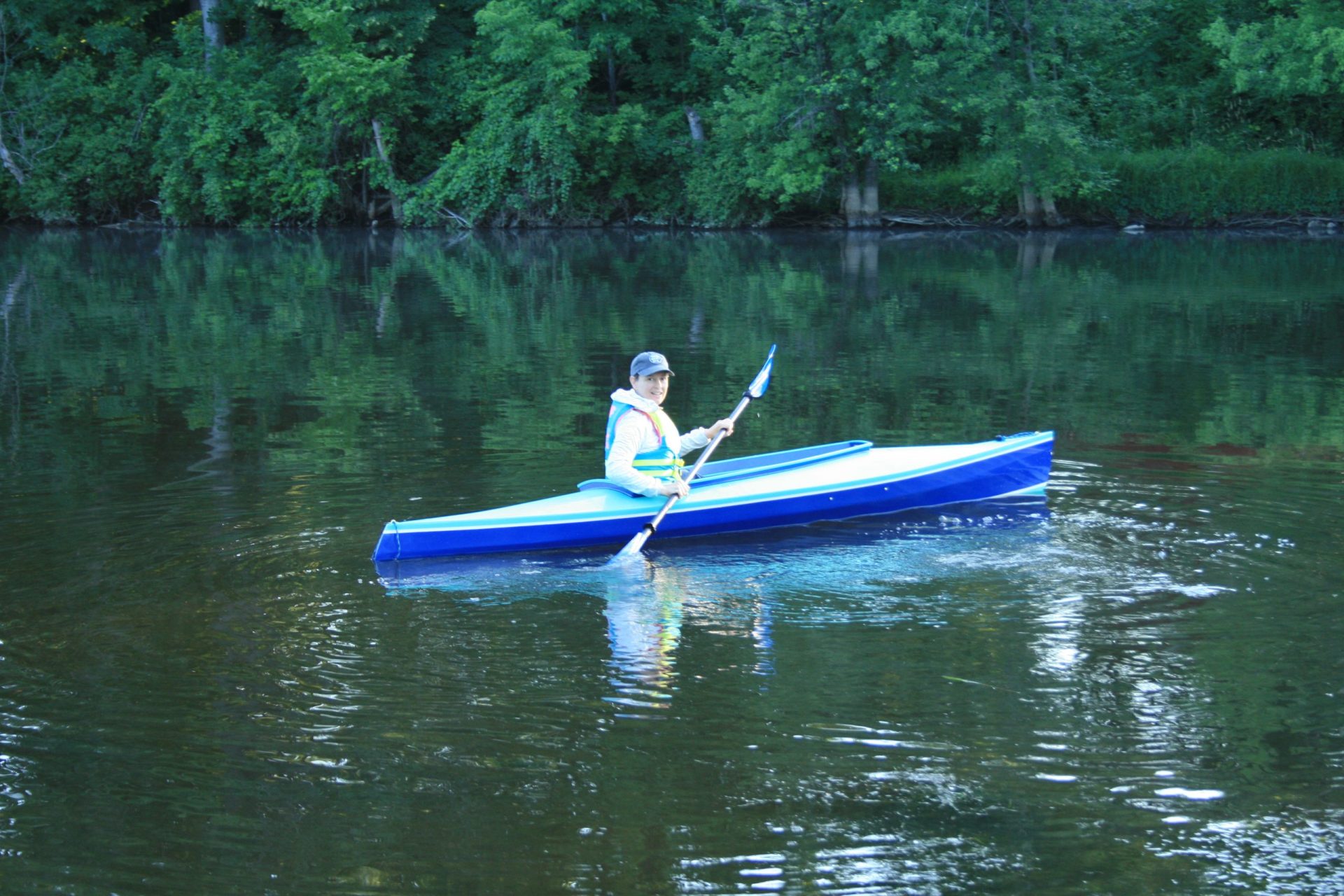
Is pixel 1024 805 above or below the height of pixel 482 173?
below

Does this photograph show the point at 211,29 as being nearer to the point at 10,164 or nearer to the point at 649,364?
the point at 10,164

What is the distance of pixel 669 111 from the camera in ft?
116

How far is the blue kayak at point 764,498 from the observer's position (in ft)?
25.2

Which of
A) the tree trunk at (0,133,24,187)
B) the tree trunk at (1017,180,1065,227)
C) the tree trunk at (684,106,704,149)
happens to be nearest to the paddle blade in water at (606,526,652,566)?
the tree trunk at (1017,180,1065,227)

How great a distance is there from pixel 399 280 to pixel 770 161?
10902 millimetres

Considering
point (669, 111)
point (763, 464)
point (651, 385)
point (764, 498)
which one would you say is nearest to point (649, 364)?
point (651, 385)

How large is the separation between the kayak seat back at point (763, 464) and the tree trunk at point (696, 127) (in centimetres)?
2554

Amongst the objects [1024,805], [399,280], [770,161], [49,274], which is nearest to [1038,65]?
[770,161]

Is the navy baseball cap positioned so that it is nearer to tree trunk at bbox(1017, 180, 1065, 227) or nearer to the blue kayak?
the blue kayak

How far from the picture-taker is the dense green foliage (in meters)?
29.7

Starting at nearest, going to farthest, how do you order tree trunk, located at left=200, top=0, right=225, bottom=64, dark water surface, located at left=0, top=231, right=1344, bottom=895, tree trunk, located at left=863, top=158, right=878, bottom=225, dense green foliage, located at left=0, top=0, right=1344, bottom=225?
dark water surface, located at left=0, top=231, right=1344, bottom=895, dense green foliage, located at left=0, top=0, right=1344, bottom=225, tree trunk, located at left=863, top=158, right=878, bottom=225, tree trunk, located at left=200, top=0, right=225, bottom=64

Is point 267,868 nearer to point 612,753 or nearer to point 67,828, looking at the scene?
point 67,828

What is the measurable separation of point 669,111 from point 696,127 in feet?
5.74

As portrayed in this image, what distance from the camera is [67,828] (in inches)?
184
